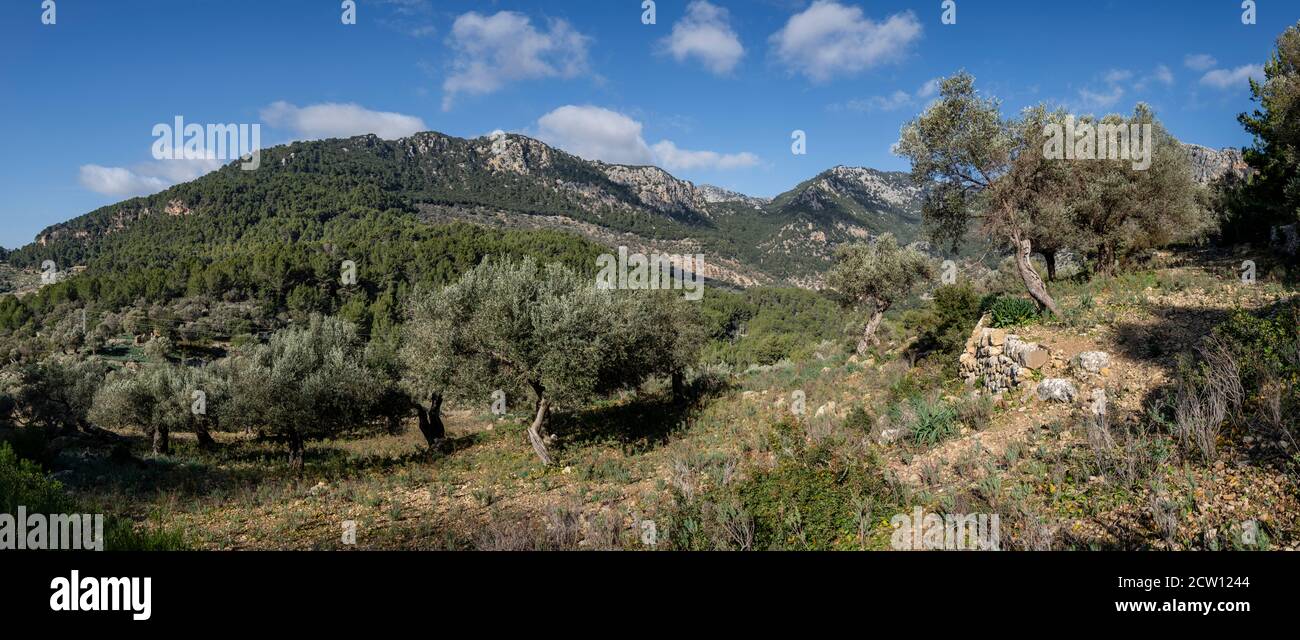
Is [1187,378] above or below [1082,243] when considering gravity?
below

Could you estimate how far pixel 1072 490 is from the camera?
323 inches

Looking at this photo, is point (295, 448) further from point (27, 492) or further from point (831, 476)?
point (831, 476)

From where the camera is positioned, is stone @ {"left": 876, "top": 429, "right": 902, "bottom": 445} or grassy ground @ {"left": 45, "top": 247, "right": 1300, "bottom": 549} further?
stone @ {"left": 876, "top": 429, "right": 902, "bottom": 445}

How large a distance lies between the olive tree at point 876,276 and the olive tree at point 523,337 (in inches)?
708

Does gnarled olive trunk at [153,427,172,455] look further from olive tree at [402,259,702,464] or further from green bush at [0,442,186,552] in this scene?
green bush at [0,442,186,552]

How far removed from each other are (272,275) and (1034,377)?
117 meters

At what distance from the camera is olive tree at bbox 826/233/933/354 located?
101 feet

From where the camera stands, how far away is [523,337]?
54.6ft

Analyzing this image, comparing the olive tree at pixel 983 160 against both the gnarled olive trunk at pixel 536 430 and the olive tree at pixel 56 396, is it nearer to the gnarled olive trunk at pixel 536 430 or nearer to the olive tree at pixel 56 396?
the gnarled olive trunk at pixel 536 430

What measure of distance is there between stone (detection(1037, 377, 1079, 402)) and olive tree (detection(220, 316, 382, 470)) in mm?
24192

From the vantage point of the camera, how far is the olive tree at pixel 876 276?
3069 cm

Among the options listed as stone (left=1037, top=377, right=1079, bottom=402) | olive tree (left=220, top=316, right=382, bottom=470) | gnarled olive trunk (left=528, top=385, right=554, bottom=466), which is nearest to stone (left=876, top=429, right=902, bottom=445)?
stone (left=1037, top=377, right=1079, bottom=402)
